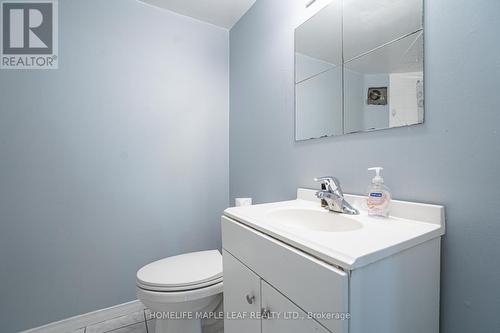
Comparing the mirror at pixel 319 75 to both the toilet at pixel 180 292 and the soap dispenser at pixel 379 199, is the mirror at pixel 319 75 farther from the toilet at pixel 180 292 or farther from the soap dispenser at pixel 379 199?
the toilet at pixel 180 292

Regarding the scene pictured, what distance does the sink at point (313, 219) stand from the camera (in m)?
0.77

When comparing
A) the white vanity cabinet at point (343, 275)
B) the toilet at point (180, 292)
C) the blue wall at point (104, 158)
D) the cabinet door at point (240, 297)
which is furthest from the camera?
the blue wall at point (104, 158)

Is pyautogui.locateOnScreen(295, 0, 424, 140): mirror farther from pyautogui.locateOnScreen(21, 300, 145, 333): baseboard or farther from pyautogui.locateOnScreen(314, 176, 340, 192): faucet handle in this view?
pyautogui.locateOnScreen(21, 300, 145, 333): baseboard

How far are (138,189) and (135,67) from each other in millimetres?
823

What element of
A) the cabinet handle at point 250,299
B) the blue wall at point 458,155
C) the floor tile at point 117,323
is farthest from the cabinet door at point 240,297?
the floor tile at point 117,323

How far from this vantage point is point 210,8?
58.8 inches

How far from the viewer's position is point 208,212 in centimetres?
169

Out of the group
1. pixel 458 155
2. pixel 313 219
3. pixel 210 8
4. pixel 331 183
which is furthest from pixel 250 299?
pixel 210 8

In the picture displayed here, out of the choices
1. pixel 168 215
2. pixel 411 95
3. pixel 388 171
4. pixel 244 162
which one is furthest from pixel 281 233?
pixel 168 215

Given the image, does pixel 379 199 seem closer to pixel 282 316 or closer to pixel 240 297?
pixel 282 316

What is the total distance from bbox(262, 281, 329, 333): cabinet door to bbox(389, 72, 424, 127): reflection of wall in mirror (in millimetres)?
660

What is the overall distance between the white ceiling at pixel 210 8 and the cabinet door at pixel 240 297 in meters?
1.59

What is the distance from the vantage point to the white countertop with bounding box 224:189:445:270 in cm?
43

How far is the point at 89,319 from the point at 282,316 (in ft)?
4.61
